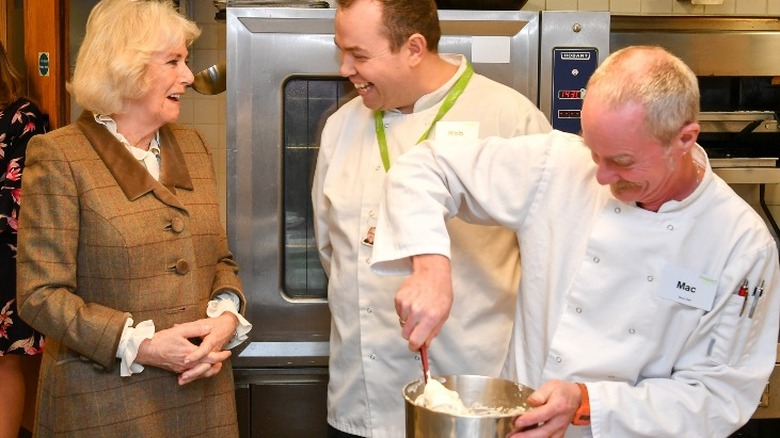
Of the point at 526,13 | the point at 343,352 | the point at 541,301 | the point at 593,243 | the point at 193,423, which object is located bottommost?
the point at 193,423

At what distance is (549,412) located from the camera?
140cm

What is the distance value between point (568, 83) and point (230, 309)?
3.45ft

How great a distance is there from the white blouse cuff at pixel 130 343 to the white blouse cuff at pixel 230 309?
180mm

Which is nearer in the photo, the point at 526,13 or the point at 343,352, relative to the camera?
the point at 343,352

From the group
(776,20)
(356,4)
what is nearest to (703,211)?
(356,4)

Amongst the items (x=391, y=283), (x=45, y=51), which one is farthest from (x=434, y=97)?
(x=45, y=51)

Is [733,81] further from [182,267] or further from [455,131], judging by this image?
[182,267]

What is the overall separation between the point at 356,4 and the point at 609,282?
0.81m

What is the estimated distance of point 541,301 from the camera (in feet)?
5.63

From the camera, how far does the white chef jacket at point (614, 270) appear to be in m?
1.57

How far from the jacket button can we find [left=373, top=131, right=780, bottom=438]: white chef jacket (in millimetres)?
573

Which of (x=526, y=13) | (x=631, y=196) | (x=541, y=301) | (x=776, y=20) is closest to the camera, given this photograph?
(x=631, y=196)

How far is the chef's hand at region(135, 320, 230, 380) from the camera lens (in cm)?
199

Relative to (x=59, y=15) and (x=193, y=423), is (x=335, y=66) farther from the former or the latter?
(x=59, y=15)
